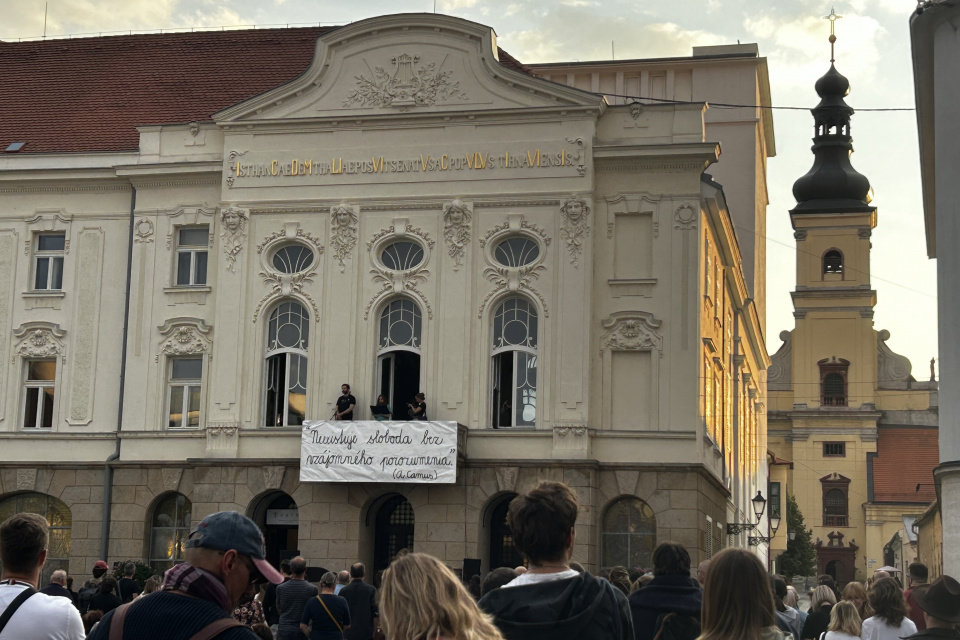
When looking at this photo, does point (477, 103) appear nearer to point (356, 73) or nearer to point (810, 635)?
point (356, 73)

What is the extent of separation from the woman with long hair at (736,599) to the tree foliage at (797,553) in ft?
246

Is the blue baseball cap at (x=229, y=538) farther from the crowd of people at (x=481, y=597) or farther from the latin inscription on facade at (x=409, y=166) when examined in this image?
the latin inscription on facade at (x=409, y=166)

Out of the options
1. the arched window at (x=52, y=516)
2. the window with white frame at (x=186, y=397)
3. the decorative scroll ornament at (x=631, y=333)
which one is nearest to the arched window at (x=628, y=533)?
the decorative scroll ornament at (x=631, y=333)

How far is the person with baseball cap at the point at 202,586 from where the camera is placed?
464 cm

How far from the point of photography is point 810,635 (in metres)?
13.2

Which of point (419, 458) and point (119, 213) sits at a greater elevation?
point (119, 213)

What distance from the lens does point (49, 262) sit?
3469 centimetres

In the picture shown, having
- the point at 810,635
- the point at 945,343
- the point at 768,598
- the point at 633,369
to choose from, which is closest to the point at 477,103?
the point at 633,369

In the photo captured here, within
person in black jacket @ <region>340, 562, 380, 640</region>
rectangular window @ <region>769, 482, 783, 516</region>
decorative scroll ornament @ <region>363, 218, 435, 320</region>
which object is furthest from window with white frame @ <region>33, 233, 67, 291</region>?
rectangular window @ <region>769, 482, 783, 516</region>

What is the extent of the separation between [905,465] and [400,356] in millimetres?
62200

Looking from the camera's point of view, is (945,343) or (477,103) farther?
(477,103)

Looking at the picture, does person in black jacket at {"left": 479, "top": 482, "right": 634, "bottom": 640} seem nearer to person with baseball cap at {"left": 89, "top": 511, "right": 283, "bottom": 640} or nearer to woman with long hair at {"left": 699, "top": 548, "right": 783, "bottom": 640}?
woman with long hair at {"left": 699, "top": 548, "right": 783, "bottom": 640}

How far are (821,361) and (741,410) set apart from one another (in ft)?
141

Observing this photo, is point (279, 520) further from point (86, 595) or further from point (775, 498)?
point (775, 498)
